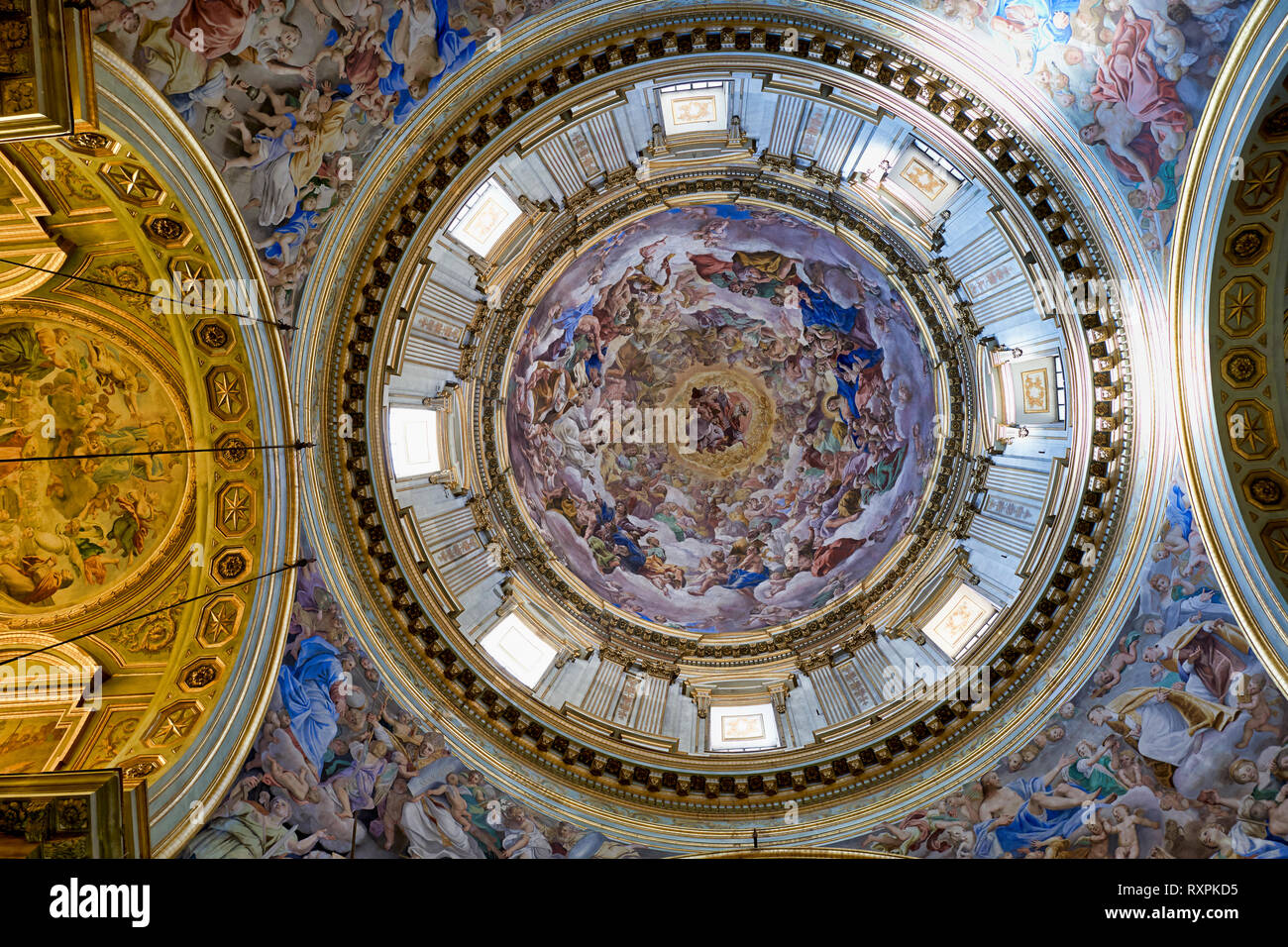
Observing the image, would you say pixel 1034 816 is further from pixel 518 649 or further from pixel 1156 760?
pixel 518 649

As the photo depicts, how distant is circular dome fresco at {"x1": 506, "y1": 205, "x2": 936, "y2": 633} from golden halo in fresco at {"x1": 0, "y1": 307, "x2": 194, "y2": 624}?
796 centimetres

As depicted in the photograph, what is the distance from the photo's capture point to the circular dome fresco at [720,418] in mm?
20047

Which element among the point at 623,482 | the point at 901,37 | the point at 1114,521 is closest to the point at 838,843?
the point at 1114,521

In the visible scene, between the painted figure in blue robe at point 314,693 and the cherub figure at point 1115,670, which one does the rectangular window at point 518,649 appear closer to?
the painted figure in blue robe at point 314,693

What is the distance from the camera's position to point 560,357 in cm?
2097

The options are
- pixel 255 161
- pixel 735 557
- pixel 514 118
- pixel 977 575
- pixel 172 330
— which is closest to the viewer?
pixel 255 161

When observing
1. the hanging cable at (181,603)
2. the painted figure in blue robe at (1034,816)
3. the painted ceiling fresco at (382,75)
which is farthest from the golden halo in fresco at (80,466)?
the painted figure in blue robe at (1034,816)

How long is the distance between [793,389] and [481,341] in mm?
9303

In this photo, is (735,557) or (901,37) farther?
(735,557)

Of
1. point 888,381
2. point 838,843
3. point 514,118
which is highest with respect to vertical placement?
point 514,118

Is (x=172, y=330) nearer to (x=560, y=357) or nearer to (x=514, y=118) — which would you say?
(x=514, y=118)

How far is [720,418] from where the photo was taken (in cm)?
2317

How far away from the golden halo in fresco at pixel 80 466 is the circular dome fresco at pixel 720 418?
7962 mm

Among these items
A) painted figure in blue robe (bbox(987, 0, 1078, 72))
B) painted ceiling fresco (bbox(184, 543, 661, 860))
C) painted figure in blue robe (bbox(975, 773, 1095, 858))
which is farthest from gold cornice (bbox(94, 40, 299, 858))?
painted figure in blue robe (bbox(975, 773, 1095, 858))
